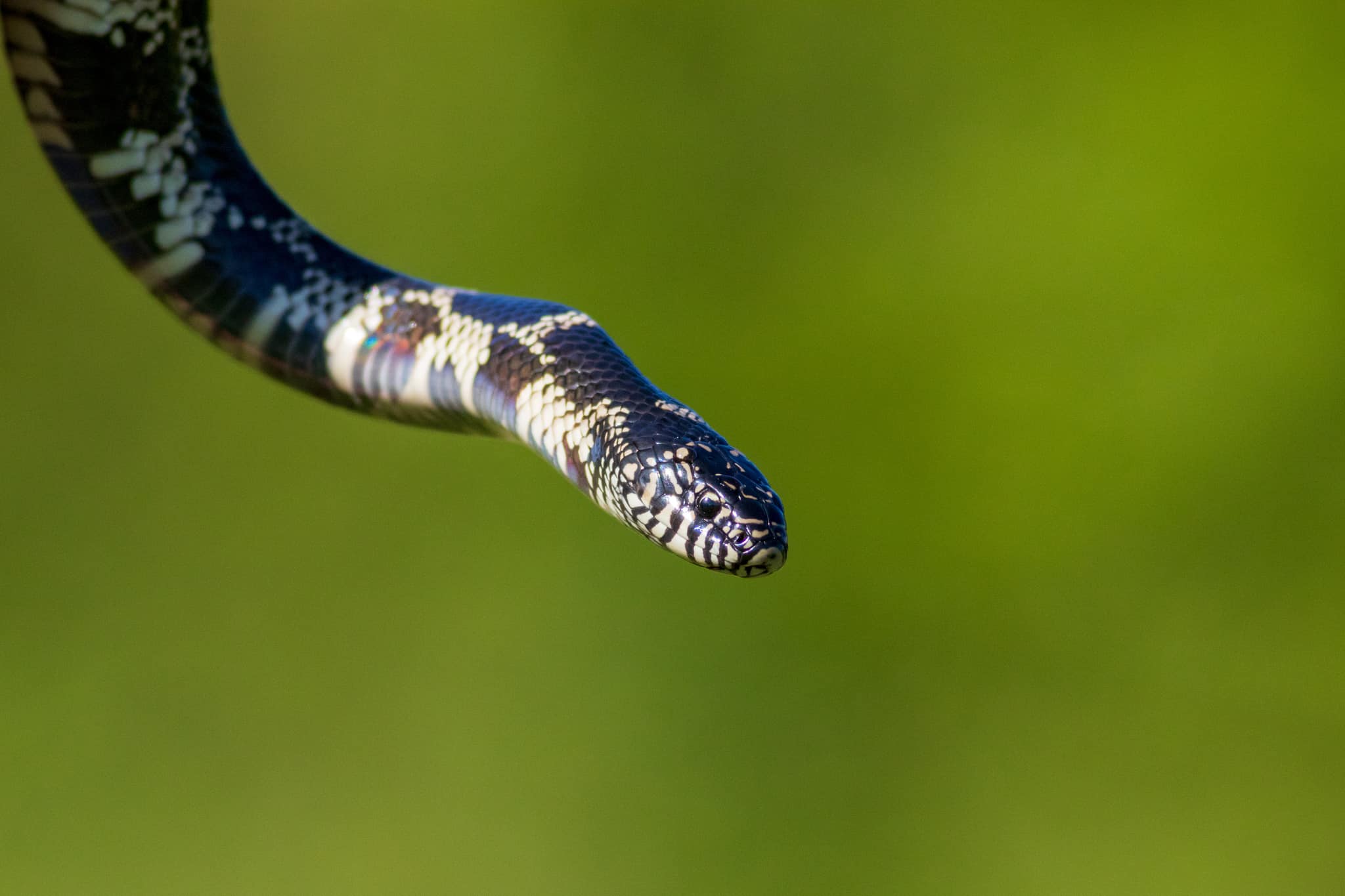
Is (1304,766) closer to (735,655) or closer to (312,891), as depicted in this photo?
(735,655)

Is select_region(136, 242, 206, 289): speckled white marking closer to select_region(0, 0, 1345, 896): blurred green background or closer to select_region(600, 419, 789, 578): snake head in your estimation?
select_region(600, 419, 789, 578): snake head

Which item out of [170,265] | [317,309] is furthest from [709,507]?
[170,265]

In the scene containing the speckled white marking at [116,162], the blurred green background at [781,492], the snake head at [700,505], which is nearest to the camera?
the snake head at [700,505]

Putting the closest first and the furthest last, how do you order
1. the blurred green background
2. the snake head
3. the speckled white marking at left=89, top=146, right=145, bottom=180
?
the snake head, the speckled white marking at left=89, top=146, right=145, bottom=180, the blurred green background

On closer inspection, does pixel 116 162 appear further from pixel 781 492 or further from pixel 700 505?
pixel 781 492

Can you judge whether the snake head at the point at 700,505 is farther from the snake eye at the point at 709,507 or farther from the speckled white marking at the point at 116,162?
the speckled white marking at the point at 116,162

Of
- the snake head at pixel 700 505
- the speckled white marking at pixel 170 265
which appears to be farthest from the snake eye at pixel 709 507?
the speckled white marking at pixel 170 265

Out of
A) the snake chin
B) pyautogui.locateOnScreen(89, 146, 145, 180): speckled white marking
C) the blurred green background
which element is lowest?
the snake chin

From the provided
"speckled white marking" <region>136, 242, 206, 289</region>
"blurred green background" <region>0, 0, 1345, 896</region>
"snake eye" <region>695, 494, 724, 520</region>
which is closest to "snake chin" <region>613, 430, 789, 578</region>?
"snake eye" <region>695, 494, 724, 520</region>

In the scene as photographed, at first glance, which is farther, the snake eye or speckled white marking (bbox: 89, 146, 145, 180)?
speckled white marking (bbox: 89, 146, 145, 180)
